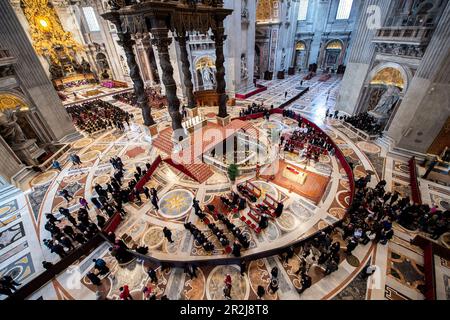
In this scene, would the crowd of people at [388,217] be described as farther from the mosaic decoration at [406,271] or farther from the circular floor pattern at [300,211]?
the circular floor pattern at [300,211]

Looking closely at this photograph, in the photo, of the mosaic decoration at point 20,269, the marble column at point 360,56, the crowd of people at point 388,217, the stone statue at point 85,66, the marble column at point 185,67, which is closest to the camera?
the mosaic decoration at point 20,269

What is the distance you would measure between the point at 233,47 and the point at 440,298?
72.2 ft

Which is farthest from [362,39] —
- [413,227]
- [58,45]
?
[58,45]

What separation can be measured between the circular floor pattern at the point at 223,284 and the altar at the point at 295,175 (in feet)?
19.3

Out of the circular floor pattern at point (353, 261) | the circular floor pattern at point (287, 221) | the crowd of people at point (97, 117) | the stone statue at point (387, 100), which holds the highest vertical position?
the stone statue at point (387, 100)

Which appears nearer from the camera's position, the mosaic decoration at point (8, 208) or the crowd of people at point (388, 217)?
the crowd of people at point (388, 217)

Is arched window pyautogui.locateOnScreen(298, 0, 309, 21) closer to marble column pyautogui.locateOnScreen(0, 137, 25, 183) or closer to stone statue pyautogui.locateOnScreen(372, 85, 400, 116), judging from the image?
stone statue pyautogui.locateOnScreen(372, 85, 400, 116)

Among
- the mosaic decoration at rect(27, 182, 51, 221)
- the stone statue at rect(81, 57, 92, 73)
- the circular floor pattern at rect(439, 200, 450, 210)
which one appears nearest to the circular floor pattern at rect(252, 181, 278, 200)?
the circular floor pattern at rect(439, 200, 450, 210)

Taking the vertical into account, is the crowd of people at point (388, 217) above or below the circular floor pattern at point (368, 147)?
above

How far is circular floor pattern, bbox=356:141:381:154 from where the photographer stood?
41.4 feet

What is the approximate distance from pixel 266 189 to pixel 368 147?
8328 mm

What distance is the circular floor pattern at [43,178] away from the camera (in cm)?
1130

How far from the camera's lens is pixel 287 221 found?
335 inches

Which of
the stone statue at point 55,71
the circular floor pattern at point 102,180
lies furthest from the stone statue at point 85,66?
the circular floor pattern at point 102,180
